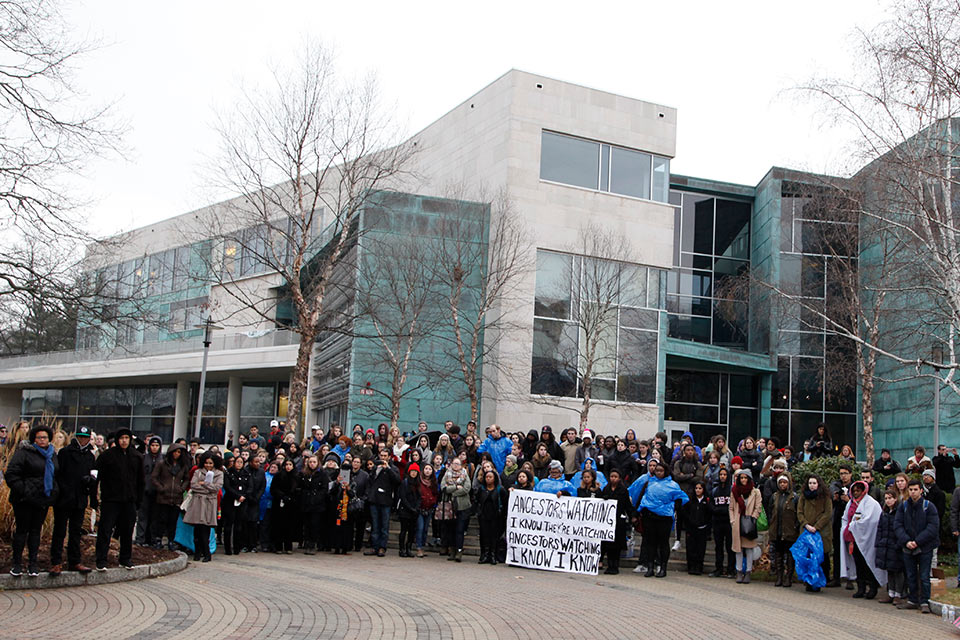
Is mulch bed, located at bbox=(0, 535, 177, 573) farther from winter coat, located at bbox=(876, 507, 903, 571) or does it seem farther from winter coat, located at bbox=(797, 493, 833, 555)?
winter coat, located at bbox=(876, 507, 903, 571)

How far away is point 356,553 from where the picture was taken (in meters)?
17.7

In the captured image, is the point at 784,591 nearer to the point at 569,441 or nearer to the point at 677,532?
the point at 677,532

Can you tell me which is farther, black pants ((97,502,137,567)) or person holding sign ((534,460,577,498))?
person holding sign ((534,460,577,498))

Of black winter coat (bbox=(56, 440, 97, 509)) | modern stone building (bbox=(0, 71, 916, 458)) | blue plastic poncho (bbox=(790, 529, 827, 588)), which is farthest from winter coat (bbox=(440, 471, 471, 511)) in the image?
modern stone building (bbox=(0, 71, 916, 458))

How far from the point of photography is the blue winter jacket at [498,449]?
62.8 feet

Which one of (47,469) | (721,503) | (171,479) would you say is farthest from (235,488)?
(721,503)

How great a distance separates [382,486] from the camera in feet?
56.7

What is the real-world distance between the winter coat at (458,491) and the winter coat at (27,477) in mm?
7319

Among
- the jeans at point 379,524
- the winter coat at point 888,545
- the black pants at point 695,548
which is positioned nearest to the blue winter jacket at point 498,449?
the jeans at point 379,524

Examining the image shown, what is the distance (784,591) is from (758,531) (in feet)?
5.68

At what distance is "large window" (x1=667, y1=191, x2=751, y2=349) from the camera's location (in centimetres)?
4412

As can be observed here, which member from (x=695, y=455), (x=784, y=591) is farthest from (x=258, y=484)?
(x=784, y=591)

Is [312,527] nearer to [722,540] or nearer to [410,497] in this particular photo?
[410,497]

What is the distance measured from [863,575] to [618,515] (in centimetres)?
387
